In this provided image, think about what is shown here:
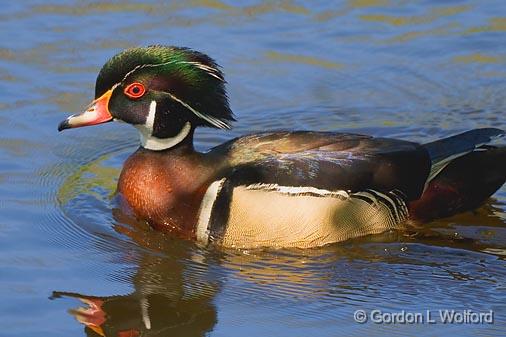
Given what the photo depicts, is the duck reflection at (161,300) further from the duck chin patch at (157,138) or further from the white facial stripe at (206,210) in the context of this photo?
the duck chin patch at (157,138)

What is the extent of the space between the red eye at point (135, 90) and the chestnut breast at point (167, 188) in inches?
19.0

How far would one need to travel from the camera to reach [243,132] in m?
11.9

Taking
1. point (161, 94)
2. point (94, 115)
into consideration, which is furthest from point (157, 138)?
point (94, 115)

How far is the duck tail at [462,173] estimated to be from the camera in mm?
10188

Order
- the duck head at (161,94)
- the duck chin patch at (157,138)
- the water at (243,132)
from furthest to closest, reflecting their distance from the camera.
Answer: the duck chin patch at (157,138) < the duck head at (161,94) < the water at (243,132)

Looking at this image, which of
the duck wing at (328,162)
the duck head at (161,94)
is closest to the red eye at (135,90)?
the duck head at (161,94)

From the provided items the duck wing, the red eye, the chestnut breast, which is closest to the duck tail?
the duck wing

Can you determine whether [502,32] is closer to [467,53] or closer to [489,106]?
[467,53]

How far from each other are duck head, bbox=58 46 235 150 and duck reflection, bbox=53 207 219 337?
0.94 meters

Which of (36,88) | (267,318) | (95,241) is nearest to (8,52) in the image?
(36,88)

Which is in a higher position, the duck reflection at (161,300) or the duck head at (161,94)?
the duck head at (161,94)

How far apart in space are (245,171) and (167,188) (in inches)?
25.8

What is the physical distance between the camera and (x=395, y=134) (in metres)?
11.7

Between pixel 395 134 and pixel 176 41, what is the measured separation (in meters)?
2.90
